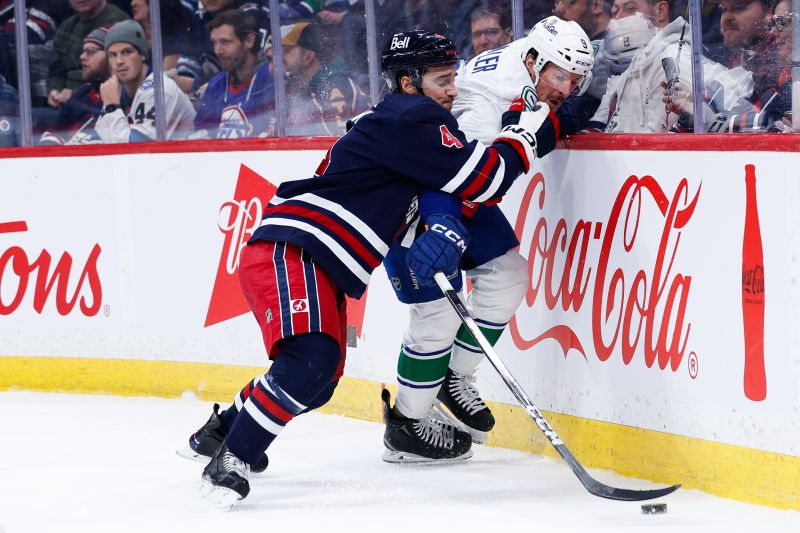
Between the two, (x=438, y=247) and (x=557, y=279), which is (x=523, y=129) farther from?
(x=557, y=279)

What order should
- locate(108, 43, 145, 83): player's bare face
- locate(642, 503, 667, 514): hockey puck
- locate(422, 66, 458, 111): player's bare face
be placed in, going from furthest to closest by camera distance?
locate(108, 43, 145, 83): player's bare face < locate(422, 66, 458, 111): player's bare face < locate(642, 503, 667, 514): hockey puck

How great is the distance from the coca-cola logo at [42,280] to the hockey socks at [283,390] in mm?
2032

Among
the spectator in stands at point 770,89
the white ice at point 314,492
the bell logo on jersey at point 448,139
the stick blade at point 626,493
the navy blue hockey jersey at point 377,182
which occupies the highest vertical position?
the spectator in stands at point 770,89

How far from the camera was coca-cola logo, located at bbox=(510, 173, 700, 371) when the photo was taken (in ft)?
11.2

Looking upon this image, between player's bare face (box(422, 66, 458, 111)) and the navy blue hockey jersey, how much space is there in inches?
4.2

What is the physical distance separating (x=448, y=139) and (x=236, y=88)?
2.12m

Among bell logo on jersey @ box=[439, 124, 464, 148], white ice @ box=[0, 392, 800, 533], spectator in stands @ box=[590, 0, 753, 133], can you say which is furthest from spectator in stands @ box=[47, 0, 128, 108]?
bell logo on jersey @ box=[439, 124, 464, 148]

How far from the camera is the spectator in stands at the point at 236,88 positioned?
206 inches

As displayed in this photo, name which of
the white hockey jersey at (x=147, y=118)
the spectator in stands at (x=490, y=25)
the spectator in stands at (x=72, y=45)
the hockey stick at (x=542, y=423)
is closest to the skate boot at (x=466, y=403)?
the hockey stick at (x=542, y=423)

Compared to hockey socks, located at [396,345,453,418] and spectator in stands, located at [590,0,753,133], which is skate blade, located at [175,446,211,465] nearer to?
hockey socks, located at [396,345,453,418]

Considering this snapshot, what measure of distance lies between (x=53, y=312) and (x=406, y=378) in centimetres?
202

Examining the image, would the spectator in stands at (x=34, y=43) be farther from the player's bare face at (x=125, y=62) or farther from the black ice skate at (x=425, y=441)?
the black ice skate at (x=425, y=441)

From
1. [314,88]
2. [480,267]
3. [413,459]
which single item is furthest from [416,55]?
[314,88]

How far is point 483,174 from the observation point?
11.2ft
